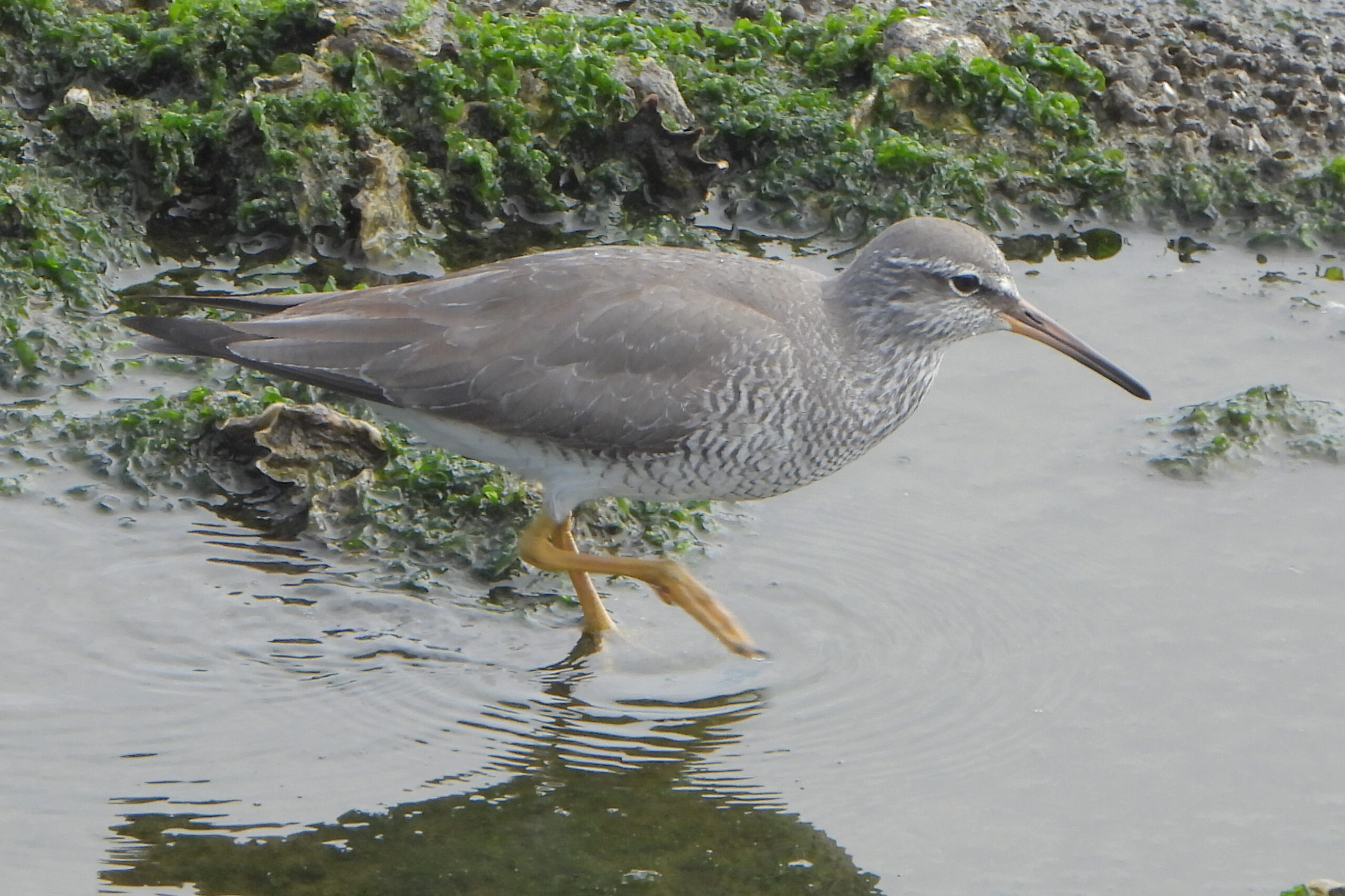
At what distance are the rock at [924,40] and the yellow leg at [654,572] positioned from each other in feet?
12.8

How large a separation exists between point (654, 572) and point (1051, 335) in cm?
170

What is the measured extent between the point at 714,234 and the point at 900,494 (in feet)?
6.80

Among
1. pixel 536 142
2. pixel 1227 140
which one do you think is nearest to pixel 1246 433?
pixel 1227 140

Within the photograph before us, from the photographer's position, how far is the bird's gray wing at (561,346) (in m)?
5.83

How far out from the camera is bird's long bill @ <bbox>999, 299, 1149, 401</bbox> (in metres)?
6.11

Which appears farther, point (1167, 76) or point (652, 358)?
point (1167, 76)

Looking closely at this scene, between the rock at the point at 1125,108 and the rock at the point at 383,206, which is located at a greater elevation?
the rock at the point at 1125,108

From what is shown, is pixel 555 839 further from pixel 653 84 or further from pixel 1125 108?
pixel 1125 108

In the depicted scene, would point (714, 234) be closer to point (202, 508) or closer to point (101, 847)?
point (202, 508)

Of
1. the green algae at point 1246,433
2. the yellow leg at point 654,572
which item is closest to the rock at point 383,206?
the yellow leg at point 654,572

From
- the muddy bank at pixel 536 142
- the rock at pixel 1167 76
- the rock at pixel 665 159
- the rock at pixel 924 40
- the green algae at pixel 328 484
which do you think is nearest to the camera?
the green algae at pixel 328 484

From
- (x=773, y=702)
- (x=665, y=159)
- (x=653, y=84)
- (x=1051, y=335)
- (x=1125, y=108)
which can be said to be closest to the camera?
(x=773, y=702)

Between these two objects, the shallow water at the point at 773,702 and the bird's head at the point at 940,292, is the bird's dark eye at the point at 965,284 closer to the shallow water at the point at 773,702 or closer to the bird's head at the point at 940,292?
the bird's head at the point at 940,292

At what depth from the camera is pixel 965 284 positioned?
6.04 meters
